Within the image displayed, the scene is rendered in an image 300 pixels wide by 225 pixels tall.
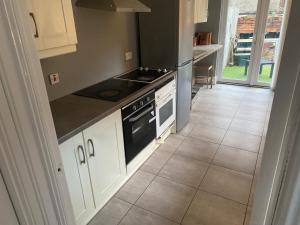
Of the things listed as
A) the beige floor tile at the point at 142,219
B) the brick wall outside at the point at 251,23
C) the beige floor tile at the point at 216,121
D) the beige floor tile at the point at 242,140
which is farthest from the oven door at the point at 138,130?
the brick wall outside at the point at 251,23

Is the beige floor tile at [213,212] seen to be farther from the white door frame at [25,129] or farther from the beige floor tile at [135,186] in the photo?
the white door frame at [25,129]

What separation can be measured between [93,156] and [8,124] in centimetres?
106

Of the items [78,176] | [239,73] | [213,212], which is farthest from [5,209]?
[239,73]

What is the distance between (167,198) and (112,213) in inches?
20.2

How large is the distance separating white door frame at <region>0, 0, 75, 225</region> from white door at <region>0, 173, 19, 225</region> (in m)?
0.01

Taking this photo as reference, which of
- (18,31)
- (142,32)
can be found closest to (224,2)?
(142,32)

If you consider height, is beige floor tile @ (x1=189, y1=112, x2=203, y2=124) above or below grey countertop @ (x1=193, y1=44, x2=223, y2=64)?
below

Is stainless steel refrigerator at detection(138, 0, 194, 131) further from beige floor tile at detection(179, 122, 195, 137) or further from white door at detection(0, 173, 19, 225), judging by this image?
white door at detection(0, 173, 19, 225)

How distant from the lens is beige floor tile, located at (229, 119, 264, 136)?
3.29 m

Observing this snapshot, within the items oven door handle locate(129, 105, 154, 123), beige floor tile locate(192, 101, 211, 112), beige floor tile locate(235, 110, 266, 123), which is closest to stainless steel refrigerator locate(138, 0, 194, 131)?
oven door handle locate(129, 105, 154, 123)

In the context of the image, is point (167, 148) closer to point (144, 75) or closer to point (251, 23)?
point (144, 75)

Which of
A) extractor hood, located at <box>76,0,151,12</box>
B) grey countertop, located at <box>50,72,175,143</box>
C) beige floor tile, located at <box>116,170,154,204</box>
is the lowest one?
beige floor tile, located at <box>116,170,154,204</box>

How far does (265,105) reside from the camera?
414 centimetres

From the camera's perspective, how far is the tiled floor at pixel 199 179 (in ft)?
6.42
